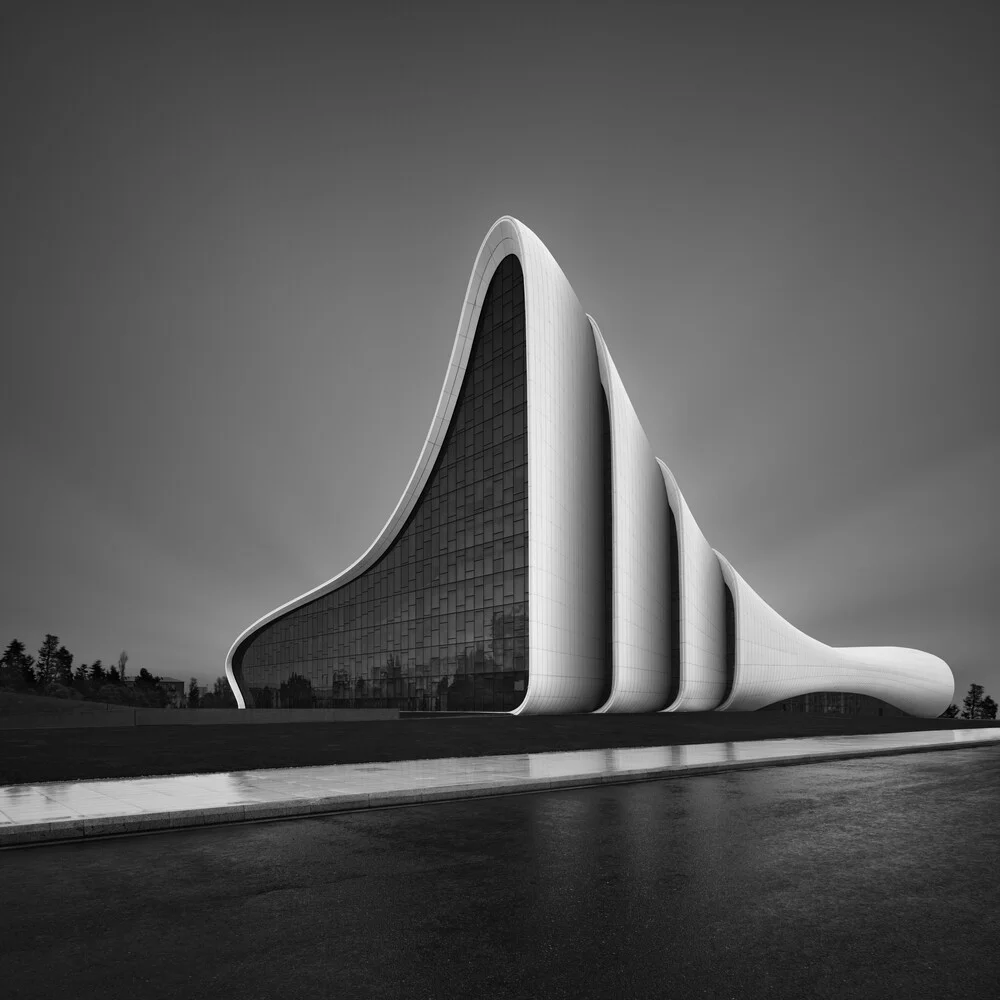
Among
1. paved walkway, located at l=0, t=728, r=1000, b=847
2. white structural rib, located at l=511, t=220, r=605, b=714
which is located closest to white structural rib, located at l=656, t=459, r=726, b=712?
white structural rib, located at l=511, t=220, r=605, b=714

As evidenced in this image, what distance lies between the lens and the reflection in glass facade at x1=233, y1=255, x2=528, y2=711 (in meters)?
35.5

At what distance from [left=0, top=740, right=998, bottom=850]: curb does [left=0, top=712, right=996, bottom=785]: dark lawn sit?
172 inches

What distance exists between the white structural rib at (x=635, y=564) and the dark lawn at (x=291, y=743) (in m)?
8.37

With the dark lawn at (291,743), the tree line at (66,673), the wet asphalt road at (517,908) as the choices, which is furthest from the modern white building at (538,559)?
the tree line at (66,673)

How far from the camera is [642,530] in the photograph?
41219 millimetres

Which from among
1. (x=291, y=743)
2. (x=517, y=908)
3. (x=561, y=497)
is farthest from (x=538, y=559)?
(x=517, y=908)

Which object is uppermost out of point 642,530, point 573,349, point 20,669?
point 573,349

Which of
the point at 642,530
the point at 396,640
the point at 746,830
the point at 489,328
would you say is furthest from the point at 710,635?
the point at 746,830

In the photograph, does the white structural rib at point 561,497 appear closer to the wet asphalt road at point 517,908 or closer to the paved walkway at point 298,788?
the paved walkway at point 298,788

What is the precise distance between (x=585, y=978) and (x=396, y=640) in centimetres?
4116

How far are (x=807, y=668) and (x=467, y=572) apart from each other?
92.0 feet

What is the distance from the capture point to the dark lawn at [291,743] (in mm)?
13766

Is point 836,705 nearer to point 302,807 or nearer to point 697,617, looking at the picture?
point 697,617

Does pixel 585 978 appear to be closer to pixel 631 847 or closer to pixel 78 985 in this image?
pixel 78 985
